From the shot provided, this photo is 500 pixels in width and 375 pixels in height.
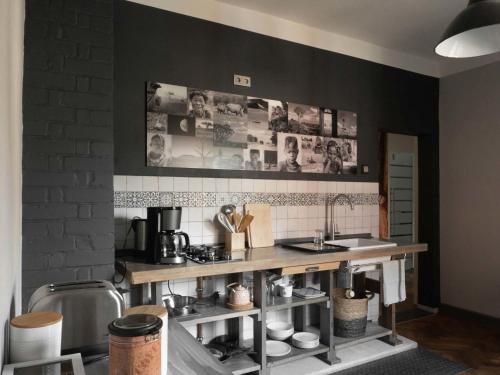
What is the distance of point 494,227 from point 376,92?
6.11ft

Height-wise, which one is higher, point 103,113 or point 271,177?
point 103,113

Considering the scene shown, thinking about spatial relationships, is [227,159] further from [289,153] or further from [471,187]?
[471,187]

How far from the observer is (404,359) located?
3035 millimetres

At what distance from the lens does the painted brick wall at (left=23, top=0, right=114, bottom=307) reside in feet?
6.31

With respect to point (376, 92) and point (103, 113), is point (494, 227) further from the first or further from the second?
point (103, 113)

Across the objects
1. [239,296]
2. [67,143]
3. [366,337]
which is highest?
[67,143]

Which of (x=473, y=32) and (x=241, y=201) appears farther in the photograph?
(x=241, y=201)

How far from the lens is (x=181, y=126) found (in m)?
2.85

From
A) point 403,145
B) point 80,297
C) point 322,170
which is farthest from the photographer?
point 403,145

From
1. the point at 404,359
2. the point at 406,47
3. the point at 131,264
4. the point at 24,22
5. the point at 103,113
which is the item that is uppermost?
the point at 406,47

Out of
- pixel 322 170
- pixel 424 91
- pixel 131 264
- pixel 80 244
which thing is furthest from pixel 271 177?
pixel 424 91

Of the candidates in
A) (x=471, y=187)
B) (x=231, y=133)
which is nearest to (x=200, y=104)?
(x=231, y=133)

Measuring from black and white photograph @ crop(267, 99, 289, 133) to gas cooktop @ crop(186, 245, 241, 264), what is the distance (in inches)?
47.0

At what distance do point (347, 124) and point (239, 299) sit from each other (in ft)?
6.85
